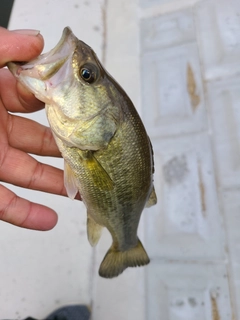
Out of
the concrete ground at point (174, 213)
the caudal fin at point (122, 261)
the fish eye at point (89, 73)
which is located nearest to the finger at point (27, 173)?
the caudal fin at point (122, 261)

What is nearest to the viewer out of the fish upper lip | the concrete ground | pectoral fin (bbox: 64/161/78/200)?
the fish upper lip

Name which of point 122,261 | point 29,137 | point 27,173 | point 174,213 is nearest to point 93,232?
point 122,261

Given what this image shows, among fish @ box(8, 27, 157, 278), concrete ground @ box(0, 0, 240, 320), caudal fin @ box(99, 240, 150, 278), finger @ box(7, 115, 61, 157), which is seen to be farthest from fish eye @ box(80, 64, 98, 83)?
concrete ground @ box(0, 0, 240, 320)

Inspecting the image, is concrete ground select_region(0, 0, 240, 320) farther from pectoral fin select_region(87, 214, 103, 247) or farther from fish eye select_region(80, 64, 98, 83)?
fish eye select_region(80, 64, 98, 83)

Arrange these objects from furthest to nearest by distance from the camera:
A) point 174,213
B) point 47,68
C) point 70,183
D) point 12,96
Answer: point 174,213 < point 12,96 < point 70,183 < point 47,68

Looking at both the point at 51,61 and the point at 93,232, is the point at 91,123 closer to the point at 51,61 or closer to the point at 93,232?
the point at 51,61

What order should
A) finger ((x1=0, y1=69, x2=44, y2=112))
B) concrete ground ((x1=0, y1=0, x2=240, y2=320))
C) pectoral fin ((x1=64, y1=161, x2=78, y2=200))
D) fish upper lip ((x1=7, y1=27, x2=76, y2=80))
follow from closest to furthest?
fish upper lip ((x1=7, y1=27, x2=76, y2=80))
pectoral fin ((x1=64, y1=161, x2=78, y2=200))
finger ((x1=0, y1=69, x2=44, y2=112))
concrete ground ((x1=0, y1=0, x2=240, y2=320))

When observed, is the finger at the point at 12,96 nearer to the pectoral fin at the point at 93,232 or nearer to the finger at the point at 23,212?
the finger at the point at 23,212
